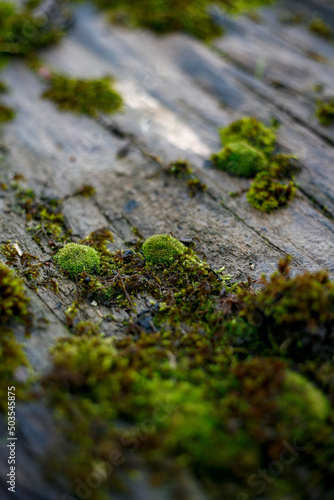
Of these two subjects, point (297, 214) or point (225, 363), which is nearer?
point (225, 363)

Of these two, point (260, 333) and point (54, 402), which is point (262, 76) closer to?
point (260, 333)

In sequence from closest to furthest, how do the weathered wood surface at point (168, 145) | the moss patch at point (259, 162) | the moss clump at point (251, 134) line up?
the weathered wood surface at point (168, 145) < the moss patch at point (259, 162) < the moss clump at point (251, 134)

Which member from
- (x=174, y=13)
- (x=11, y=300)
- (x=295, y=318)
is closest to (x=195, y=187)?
(x=295, y=318)

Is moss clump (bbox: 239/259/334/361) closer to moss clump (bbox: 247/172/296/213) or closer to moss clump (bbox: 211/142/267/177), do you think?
moss clump (bbox: 247/172/296/213)

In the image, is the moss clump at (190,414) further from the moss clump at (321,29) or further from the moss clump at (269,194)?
the moss clump at (321,29)

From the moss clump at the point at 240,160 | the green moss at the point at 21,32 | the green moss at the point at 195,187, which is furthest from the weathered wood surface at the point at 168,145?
the green moss at the point at 21,32

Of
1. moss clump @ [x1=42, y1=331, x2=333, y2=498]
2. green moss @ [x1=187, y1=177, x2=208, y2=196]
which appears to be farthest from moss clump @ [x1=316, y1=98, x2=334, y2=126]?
moss clump @ [x1=42, y1=331, x2=333, y2=498]

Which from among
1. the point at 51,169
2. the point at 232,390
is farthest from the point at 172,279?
the point at 51,169
